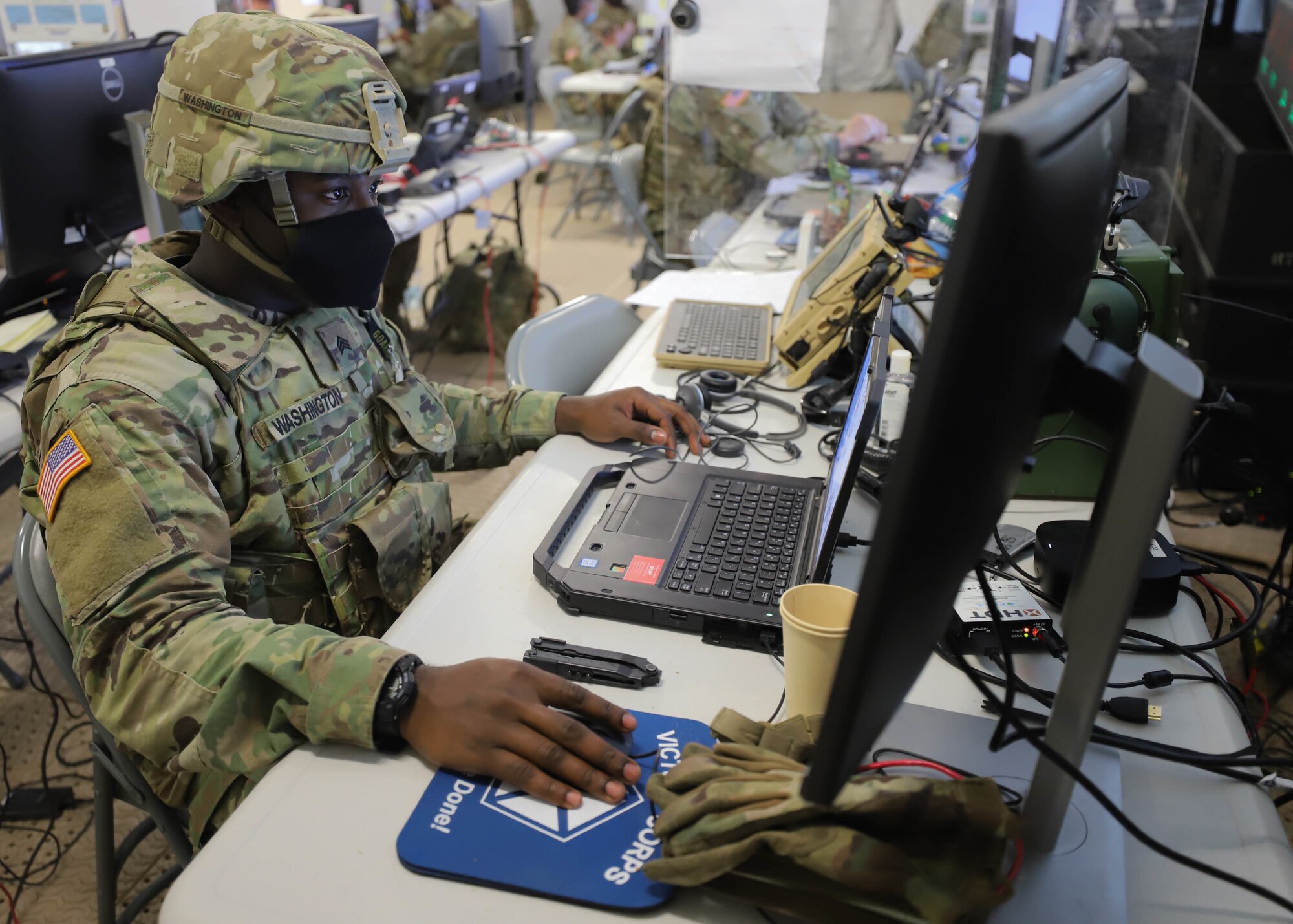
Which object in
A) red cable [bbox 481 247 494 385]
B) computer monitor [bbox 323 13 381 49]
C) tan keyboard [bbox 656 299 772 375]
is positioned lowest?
red cable [bbox 481 247 494 385]

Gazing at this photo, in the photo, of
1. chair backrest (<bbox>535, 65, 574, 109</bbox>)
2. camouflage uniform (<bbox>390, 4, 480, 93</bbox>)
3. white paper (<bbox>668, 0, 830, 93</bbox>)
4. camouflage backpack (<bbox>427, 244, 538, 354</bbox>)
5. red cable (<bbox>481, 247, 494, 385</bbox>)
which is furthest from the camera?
camouflage uniform (<bbox>390, 4, 480, 93</bbox>)

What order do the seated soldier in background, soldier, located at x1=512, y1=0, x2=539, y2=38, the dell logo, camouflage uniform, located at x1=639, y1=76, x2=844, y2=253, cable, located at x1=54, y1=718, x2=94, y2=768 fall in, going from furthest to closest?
soldier, located at x1=512, y1=0, x2=539, y2=38
the seated soldier in background
camouflage uniform, located at x1=639, y1=76, x2=844, y2=253
cable, located at x1=54, y1=718, x2=94, y2=768
the dell logo

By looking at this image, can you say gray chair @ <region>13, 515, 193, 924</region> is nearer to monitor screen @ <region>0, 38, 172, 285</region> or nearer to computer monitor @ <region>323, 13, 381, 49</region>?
monitor screen @ <region>0, 38, 172, 285</region>

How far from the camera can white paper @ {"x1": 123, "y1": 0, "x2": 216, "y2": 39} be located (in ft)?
7.70

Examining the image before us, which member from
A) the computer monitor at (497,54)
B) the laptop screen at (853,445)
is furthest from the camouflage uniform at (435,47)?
the laptop screen at (853,445)

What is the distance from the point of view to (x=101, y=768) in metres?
1.12

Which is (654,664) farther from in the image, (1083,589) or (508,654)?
(1083,589)

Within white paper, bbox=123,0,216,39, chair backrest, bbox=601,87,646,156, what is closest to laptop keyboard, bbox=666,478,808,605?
white paper, bbox=123,0,216,39

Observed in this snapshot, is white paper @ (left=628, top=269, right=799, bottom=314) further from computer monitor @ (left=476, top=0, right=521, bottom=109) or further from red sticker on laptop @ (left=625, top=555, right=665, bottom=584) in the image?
computer monitor @ (left=476, top=0, right=521, bottom=109)

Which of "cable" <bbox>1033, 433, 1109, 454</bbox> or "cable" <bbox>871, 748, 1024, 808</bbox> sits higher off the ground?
"cable" <bbox>1033, 433, 1109, 454</bbox>

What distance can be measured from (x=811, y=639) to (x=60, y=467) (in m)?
0.74

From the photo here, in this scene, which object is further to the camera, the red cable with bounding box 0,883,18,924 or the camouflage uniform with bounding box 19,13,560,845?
the red cable with bounding box 0,883,18,924

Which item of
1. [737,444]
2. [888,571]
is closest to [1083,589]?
[888,571]

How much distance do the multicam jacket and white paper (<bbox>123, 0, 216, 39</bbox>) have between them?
158cm
